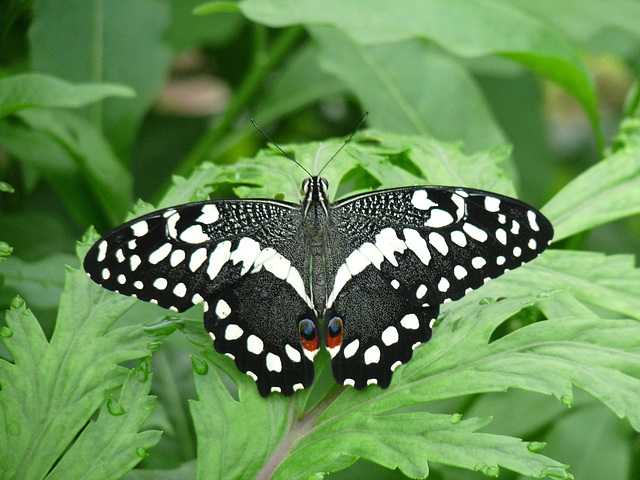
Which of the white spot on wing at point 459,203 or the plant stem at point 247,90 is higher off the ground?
the white spot on wing at point 459,203

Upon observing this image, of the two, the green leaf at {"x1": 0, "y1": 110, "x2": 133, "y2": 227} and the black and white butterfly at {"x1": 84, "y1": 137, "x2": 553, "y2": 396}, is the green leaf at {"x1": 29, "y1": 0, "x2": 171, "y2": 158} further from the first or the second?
the black and white butterfly at {"x1": 84, "y1": 137, "x2": 553, "y2": 396}

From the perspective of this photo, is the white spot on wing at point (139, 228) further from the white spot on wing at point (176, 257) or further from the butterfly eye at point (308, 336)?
the butterfly eye at point (308, 336)

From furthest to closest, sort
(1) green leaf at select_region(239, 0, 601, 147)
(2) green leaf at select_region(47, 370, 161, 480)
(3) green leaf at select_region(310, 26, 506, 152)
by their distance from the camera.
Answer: (3) green leaf at select_region(310, 26, 506, 152)
(1) green leaf at select_region(239, 0, 601, 147)
(2) green leaf at select_region(47, 370, 161, 480)

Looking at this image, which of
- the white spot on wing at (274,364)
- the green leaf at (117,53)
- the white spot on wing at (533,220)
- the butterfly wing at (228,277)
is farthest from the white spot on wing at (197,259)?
the green leaf at (117,53)

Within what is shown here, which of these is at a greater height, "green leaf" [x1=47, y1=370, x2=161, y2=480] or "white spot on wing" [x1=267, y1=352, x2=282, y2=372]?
"white spot on wing" [x1=267, y1=352, x2=282, y2=372]

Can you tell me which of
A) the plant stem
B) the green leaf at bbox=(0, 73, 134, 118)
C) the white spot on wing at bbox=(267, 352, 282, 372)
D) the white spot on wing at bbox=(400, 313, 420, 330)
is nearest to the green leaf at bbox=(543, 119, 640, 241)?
the white spot on wing at bbox=(400, 313, 420, 330)

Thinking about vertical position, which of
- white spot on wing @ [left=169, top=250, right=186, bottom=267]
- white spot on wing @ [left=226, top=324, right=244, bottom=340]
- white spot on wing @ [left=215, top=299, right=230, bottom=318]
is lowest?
white spot on wing @ [left=226, top=324, right=244, bottom=340]
